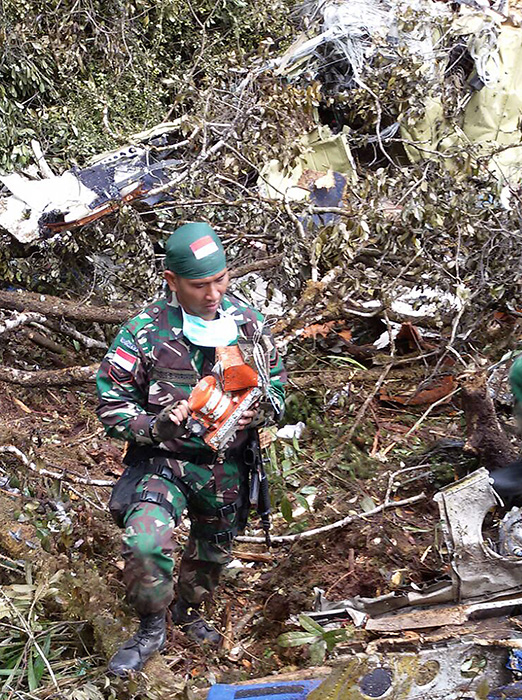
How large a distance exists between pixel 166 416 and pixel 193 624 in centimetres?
119

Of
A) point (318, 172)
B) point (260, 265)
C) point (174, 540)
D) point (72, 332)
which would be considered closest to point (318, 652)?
point (174, 540)

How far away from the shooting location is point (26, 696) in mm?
2734

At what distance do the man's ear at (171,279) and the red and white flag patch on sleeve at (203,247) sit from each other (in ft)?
0.45

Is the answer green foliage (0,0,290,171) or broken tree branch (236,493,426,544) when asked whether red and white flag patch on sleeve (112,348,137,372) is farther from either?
green foliage (0,0,290,171)

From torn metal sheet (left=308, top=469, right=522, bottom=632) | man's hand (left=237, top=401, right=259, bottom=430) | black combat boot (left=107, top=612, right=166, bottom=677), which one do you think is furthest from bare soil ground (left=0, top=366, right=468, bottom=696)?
man's hand (left=237, top=401, right=259, bottom=430)

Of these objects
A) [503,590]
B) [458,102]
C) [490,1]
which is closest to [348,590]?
[503,590]

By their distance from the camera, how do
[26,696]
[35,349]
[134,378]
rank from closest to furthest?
[26,696]
[134,378]
[35,349]

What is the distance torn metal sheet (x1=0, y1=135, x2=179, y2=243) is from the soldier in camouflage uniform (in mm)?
3301

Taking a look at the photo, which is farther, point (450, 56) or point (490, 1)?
point (490, 1)

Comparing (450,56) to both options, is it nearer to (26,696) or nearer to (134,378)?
(134,378)

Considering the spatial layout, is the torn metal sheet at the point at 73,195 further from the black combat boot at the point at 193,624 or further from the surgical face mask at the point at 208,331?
the black combat boot at the point at 193,624

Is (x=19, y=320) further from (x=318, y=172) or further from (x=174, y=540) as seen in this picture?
(x=318, y=172)

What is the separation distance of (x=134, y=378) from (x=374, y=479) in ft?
6.48

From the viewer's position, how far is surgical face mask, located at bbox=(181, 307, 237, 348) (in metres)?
2.95
